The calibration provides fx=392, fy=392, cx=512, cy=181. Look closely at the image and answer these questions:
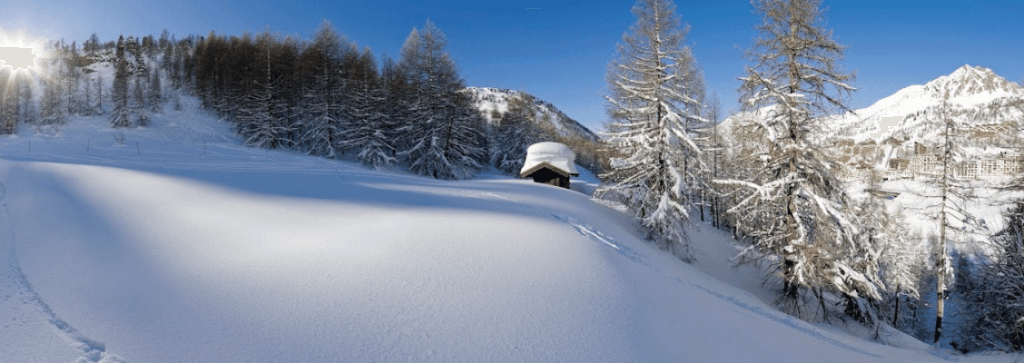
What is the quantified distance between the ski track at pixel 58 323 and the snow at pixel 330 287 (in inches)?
0.8

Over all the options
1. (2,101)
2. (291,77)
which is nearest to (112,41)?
(2,101)

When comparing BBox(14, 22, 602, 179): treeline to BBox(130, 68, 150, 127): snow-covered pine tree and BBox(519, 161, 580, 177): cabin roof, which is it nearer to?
BBox(130, 68, 150, 127): snow-covered pine tree

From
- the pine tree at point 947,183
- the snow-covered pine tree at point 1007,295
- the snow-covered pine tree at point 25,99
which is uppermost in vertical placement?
the snow-covered pine tree at point 25,99

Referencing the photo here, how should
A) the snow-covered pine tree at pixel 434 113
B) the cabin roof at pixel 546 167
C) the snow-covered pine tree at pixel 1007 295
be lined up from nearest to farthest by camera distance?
the snow-covered pine tree at pixel 1007 295
the cabin roof at pixel 546 167
the snow-covered pine tree at pixel 434 113

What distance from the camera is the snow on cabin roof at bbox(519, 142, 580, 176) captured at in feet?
72.0

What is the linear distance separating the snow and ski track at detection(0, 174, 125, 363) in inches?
0.8

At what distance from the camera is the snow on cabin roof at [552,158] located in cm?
2194

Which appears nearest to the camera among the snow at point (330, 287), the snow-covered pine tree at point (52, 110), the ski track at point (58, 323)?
the ski track at point (58, 323)

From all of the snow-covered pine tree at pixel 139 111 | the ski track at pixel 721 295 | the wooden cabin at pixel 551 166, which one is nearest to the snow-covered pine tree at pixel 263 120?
the snow-covered pine tree at pixel 139 111

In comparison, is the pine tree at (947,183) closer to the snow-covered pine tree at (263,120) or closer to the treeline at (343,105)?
the treeline at (343,105)

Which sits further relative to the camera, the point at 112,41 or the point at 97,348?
the point at 112,41

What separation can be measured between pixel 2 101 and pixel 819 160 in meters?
79.3

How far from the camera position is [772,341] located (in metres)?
6.32

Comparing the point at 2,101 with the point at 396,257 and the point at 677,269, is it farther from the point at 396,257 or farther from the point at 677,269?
the point at 677,269
